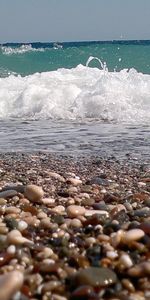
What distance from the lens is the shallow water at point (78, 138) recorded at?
6.58 meters

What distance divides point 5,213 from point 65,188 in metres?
0.98

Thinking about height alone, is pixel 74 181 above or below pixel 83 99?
above

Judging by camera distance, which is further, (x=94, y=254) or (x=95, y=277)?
(x=94, y=254)

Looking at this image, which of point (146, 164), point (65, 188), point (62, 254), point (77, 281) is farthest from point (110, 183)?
point (77, 281)

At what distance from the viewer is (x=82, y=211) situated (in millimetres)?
3398

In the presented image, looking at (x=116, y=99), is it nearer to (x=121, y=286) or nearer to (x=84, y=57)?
(x=121, y=286)

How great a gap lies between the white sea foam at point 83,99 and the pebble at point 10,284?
286 inches

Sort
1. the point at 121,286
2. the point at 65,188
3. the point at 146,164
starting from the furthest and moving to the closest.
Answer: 1. the point at 146,164
2. the point at 65,188
3. the point at 121,286

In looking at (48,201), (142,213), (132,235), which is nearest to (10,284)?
(132,235)

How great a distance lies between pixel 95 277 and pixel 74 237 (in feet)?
1.85

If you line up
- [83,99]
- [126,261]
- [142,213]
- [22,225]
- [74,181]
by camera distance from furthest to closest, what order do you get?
[83,99] → [74,181] → [142,213] → [22,225] → [126,261]

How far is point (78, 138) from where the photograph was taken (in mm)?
7500

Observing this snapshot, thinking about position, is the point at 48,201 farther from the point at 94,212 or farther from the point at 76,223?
the point at 76,223

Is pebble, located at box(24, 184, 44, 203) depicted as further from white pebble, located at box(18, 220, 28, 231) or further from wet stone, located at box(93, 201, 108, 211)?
white pebble, located at box(18, 220, 28, 231)
